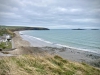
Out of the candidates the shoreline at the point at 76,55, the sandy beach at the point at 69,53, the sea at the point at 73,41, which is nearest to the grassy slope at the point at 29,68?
the sandy beach at the point at 69,53

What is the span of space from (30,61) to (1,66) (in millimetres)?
2349

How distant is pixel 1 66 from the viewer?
753 cm

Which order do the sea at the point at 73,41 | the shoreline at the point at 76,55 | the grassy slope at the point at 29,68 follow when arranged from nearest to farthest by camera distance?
the grassy slope at the point at 29,68 < the shoreline at the point at 76,55 < the sea at the point at 73,41

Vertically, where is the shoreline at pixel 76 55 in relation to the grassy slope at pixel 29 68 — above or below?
below

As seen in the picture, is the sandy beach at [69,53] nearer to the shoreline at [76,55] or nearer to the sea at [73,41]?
the shoreline at [76,55]

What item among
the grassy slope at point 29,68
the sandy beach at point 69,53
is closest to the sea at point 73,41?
the sandy beach at point 69,53

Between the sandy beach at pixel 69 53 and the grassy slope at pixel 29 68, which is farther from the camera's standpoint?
the sandy beach at pixel 69 53

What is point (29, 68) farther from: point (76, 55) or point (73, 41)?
point (73, 41)

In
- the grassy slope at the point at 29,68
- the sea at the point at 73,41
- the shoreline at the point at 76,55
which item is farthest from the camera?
the sea at the point at 73,41

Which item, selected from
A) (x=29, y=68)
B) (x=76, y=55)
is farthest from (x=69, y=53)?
(x=29, y=68)

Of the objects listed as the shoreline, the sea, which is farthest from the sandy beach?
the sea

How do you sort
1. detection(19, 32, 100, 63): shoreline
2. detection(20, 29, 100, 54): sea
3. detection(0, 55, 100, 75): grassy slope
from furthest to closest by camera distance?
detection(20, 29, 100, 54): sea < detection(19, 32, 100, 63): shoreline < detection(0, 55, 100, 75): grassy slope

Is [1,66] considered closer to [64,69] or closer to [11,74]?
[11,74]

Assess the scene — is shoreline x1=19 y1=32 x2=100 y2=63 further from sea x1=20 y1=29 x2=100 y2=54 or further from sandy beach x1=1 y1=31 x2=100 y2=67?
sea x1=20 y1=29 x2=100 y2=54
